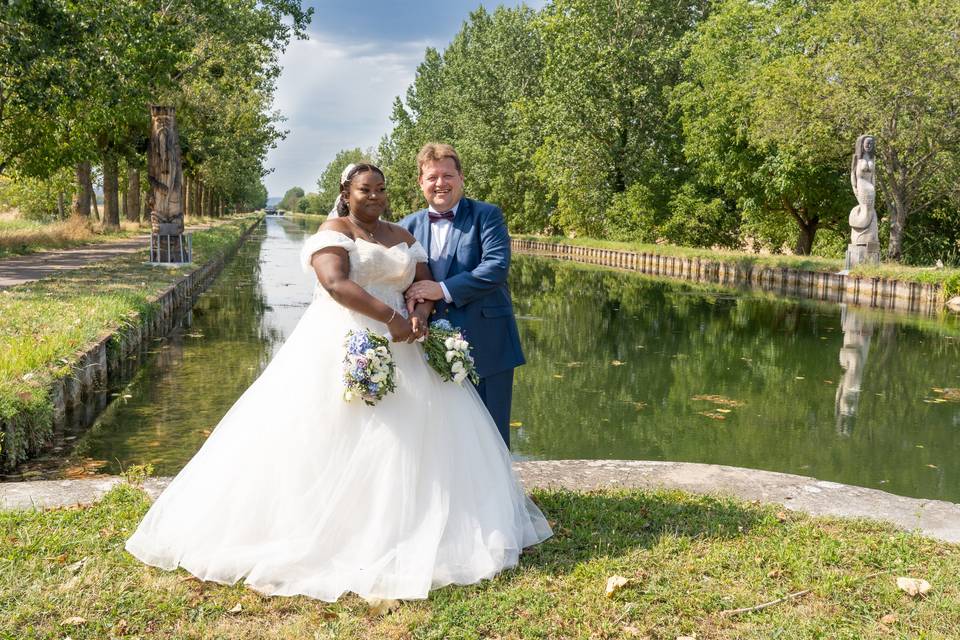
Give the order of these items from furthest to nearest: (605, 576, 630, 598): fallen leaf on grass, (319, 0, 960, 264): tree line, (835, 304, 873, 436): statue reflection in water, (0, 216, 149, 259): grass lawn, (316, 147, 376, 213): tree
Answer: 1. (316, 147, 376, 213): tree
2. (319, 0, 960, 264): tree line
3. (0, 216, 149, 259): grass lawn
4. (835, 304, 873, 436): statue reflection in water
5. (605, 576, 630, 598): fallen leaf on grass

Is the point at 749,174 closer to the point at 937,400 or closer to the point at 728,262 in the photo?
the point at 728,262

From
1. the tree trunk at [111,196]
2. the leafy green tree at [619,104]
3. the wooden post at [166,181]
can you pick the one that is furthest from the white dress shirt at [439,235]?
the leafy green tree at [619,104]

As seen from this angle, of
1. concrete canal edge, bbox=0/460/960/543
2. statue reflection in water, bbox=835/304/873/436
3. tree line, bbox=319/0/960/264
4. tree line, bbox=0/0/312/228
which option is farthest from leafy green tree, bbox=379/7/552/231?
concrete canal edge, bbox=0/460/960/543

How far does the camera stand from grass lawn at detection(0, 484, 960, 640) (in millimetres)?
3154

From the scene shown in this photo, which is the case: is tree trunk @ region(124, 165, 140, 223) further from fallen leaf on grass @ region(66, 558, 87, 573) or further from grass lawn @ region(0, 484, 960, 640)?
fallen leaf on grass @ region(66, 558, 87, 573)

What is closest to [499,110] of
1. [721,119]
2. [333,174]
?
[721,119]

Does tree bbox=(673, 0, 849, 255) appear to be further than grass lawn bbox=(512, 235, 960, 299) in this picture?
Yes

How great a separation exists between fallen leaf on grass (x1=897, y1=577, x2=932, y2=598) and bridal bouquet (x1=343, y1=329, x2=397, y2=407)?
8.19 ft

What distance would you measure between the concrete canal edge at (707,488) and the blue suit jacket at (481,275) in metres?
1.17

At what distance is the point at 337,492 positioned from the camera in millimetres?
3617

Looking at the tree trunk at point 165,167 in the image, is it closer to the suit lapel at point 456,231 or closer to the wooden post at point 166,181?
the wooden post at point 166,181

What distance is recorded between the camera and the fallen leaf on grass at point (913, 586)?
350 cm

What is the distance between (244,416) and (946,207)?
3162cm

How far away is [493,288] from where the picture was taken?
165 inches
